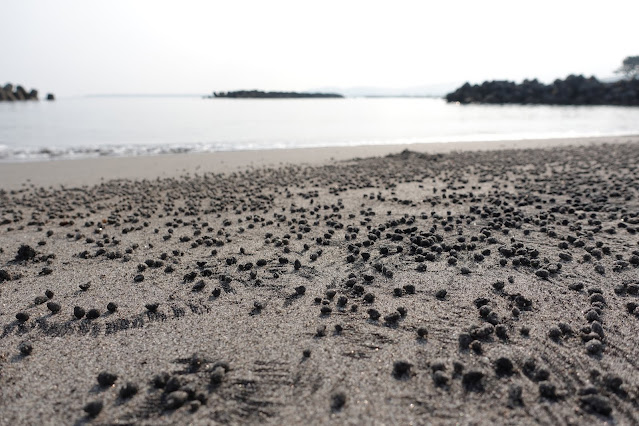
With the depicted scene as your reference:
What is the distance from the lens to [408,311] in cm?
556

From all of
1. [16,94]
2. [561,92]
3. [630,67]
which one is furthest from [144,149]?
[630,67]

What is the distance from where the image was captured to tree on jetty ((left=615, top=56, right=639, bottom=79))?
138 meters

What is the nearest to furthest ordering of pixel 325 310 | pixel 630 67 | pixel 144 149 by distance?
1. pixel 325 310
2. pixel 144 149
3. pixel 630 67

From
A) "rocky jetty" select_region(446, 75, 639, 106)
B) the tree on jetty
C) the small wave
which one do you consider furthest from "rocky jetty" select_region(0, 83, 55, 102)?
the tree on jetty

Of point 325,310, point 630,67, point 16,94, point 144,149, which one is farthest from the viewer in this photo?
point 630,67

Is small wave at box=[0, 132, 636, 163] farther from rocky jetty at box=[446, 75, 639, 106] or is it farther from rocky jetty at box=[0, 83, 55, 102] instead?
rocky jetty at box=[0, 83, 55, 102]

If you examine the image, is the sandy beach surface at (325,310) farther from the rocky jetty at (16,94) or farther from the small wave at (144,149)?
the rocky jetty at (16,94)

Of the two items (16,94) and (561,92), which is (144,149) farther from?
(16,94)

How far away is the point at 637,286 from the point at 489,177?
989 cm

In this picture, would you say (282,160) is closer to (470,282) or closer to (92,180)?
(92,180)

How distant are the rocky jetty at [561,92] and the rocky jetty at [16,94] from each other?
12560 cm

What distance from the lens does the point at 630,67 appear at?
140 metres

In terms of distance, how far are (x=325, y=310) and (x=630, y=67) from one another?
179912mm

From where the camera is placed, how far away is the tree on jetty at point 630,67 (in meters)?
138
